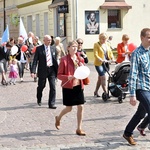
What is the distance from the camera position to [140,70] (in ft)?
23.7

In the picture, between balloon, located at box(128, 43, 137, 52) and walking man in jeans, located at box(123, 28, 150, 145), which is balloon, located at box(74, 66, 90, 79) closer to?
walking man in jeans, located at box(123, 28, 150, 145)

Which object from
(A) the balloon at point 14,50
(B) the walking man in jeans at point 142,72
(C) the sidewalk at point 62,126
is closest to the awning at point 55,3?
(A) the balloon at point 14,50

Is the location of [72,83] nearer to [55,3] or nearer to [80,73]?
[80,73]

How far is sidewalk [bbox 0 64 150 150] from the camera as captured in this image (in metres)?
7.68

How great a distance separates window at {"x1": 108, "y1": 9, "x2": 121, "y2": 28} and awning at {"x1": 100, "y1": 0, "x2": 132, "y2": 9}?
2.57 ft

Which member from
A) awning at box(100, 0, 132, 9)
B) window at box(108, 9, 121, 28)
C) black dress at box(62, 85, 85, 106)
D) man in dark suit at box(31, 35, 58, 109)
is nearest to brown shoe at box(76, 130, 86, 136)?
black dress at box(62, 85, 85, 106)

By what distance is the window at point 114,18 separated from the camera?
29795 mm

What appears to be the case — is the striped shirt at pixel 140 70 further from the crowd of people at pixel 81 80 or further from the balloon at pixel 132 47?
the balloon at pixel 132 47

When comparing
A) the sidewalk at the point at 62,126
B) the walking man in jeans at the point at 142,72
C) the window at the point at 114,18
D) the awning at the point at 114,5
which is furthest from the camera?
the window at the point at 114,18

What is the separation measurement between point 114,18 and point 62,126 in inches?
841

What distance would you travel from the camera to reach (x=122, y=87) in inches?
488

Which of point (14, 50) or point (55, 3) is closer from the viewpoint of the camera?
point (14, 50)

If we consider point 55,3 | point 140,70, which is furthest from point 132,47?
point 55,3

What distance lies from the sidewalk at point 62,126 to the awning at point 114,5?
16.0 m
